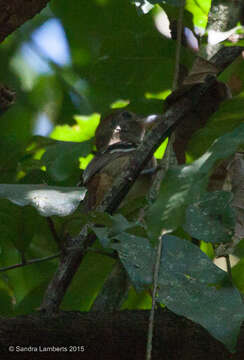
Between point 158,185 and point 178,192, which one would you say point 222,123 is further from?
point 178,192

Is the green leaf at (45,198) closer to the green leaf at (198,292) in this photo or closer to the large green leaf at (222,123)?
the green leaf at (198,292)

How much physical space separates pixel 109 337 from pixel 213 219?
373 millimetres

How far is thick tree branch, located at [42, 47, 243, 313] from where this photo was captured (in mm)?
1215

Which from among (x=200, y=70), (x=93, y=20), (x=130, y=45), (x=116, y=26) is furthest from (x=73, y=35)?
(x=200, y=70)

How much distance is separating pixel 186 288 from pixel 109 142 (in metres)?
1.15

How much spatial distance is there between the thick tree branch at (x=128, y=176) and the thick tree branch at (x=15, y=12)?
384 mm

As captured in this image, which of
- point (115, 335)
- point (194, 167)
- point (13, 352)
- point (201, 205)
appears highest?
point (194, 167)

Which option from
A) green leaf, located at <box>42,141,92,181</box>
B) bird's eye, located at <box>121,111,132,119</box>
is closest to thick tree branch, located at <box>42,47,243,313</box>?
green leaf, located at <box>42,141,92,181</box>

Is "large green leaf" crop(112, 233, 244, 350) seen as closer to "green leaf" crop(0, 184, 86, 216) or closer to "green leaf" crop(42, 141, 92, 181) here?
"green leaf" crop(0, 184, 86, 216)

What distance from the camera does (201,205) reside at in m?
1.04

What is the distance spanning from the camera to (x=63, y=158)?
160 cm

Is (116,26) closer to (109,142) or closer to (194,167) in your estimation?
(109,142)

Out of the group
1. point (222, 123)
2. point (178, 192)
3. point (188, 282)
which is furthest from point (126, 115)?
point (178, 192)

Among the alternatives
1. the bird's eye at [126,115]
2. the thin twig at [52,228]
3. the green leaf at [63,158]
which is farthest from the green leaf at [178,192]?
the bird's eye at [126,115]
